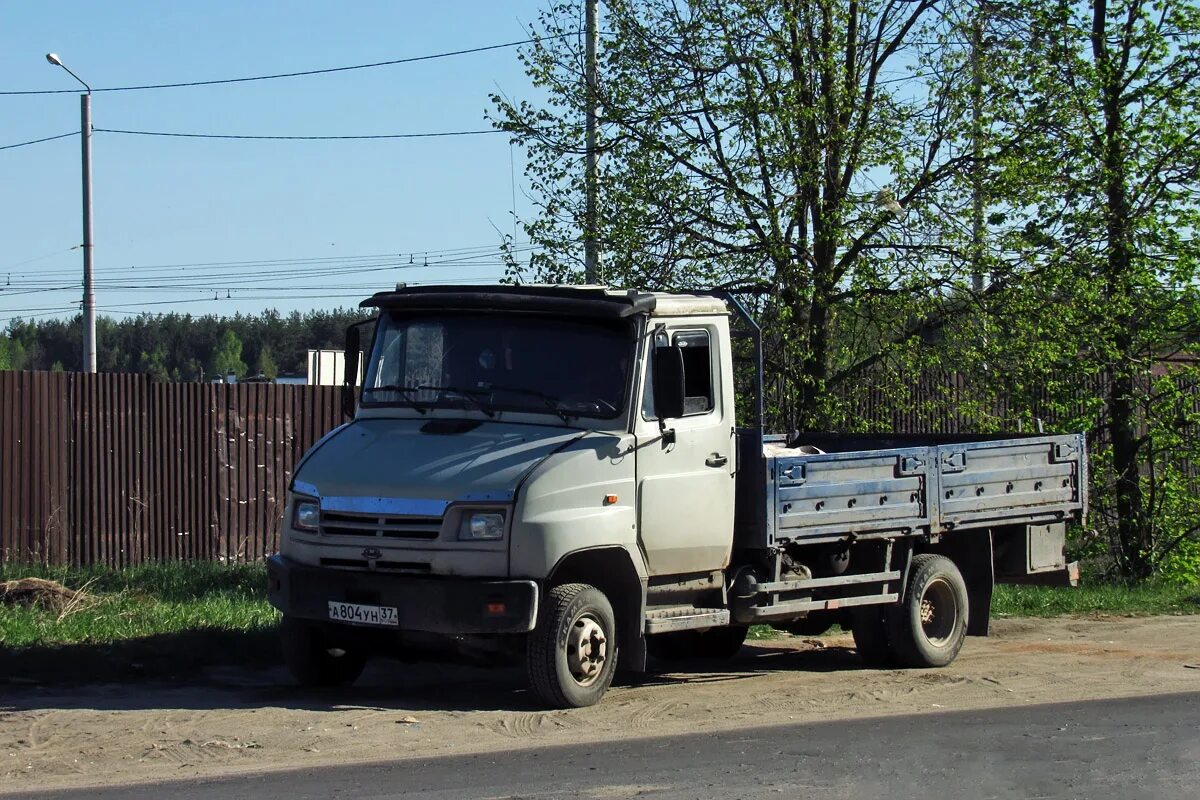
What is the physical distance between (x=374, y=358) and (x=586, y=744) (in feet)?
10.2

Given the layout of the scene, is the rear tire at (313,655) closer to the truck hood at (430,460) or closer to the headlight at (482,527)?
the truck hood at (430,460)

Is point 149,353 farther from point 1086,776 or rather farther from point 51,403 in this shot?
point 1086,776

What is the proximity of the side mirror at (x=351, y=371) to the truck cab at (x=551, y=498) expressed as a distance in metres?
0.01

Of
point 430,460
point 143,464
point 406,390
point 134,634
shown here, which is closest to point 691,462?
point 430,460

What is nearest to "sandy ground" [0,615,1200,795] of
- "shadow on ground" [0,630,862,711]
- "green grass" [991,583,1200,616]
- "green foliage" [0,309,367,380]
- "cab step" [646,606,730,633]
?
"shadow on ground" [0,630,862,711]

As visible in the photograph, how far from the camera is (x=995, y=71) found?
637 inches

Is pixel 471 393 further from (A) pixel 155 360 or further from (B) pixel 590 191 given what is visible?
(A) pixel 155 360

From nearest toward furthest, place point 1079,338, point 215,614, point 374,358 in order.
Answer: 1. point 374,358
2. point 215,614
3. point 1079,338

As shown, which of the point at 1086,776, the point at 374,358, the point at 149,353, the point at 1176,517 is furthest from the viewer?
the point at 149,353

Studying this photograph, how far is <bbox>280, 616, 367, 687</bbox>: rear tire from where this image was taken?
921 cm

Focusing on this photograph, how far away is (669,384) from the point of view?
9.05 m

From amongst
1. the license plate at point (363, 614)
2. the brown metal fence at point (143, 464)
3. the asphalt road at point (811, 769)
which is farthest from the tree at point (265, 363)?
the asphalt road at point (811, 769)

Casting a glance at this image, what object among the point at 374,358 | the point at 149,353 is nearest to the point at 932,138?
the point at 374,358

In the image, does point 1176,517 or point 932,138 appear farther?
point 1176,517
